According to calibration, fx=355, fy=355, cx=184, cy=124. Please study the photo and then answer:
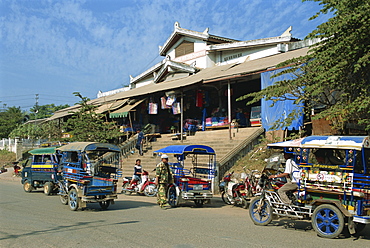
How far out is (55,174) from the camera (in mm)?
15000

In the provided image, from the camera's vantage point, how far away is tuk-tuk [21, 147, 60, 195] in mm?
15359

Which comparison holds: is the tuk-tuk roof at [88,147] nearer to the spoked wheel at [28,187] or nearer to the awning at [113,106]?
the spoked wheel at [28,187]

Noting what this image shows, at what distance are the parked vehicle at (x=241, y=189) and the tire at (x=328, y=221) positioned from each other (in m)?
4.05

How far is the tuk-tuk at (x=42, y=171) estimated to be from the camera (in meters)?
15.4

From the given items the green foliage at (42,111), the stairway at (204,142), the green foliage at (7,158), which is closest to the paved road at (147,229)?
the stairway at (204,142)

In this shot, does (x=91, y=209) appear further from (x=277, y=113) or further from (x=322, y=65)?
(x=277, y=113)

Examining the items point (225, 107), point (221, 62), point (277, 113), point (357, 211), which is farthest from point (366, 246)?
point (221, 62)

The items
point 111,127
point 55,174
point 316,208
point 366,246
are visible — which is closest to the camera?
point 366,246

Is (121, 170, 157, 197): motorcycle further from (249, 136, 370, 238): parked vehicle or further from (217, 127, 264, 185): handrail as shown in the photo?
(249, 136, 370, 238): parked vehicle

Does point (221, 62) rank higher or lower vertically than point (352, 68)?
higher

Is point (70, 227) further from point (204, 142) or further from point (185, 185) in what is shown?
A: point (204, 142)

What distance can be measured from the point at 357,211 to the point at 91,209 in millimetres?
7902

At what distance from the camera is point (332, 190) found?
7527 mm

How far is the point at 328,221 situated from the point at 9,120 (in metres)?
Result: 52.2
